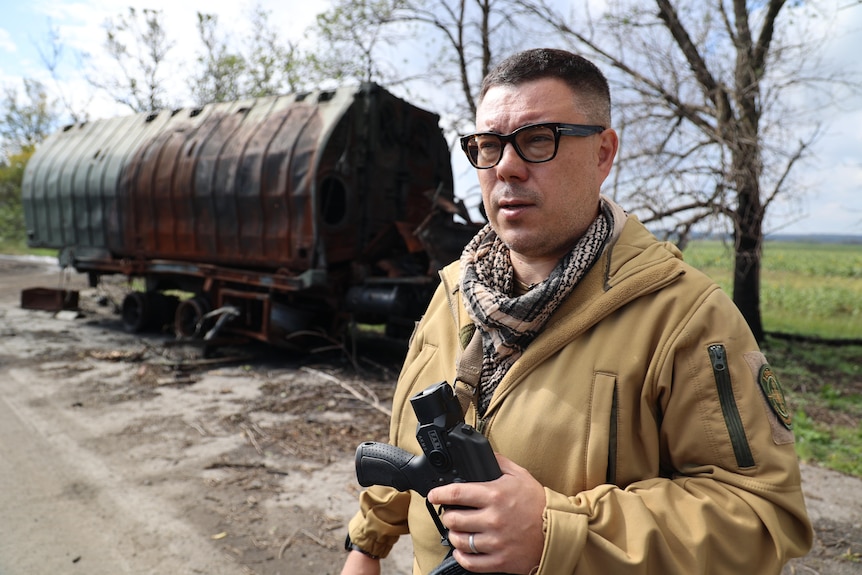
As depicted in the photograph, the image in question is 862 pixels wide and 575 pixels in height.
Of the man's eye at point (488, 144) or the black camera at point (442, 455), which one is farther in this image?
the man's eye at point (488, 144)

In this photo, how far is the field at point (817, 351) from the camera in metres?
5.11

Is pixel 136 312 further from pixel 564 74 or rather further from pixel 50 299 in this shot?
pixel 564 74

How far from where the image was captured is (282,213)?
797cm

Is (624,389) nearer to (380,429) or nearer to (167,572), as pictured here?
(167,572)

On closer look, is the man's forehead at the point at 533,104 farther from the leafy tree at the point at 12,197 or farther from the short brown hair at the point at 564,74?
the leafy tree at the point at 12,197

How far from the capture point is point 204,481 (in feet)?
14.5

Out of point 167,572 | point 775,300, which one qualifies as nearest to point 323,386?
point 167,572

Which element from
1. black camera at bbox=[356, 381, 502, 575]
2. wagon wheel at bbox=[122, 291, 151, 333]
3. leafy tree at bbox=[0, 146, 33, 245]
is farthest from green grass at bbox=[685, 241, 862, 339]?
leafy tree at bbox=[0, 146, 33, 245]

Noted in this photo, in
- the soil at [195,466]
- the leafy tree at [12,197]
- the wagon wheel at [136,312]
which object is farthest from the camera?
the leafy tree at [12,197]

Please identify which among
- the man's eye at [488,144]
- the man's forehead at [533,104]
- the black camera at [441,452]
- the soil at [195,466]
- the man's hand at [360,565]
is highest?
the man's forehead at [533,104]

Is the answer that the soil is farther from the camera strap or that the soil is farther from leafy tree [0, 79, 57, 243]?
leafy tree [0, 79, 57, 243]

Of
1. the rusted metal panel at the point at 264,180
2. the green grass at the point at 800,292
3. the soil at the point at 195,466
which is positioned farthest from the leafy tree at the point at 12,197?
the green grass at the point at 800,292

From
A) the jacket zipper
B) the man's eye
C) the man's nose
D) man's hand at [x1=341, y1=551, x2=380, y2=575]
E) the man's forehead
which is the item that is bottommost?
man's hand at [x1=341, y1=551, x2=380, y2=575]

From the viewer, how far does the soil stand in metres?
3.47
